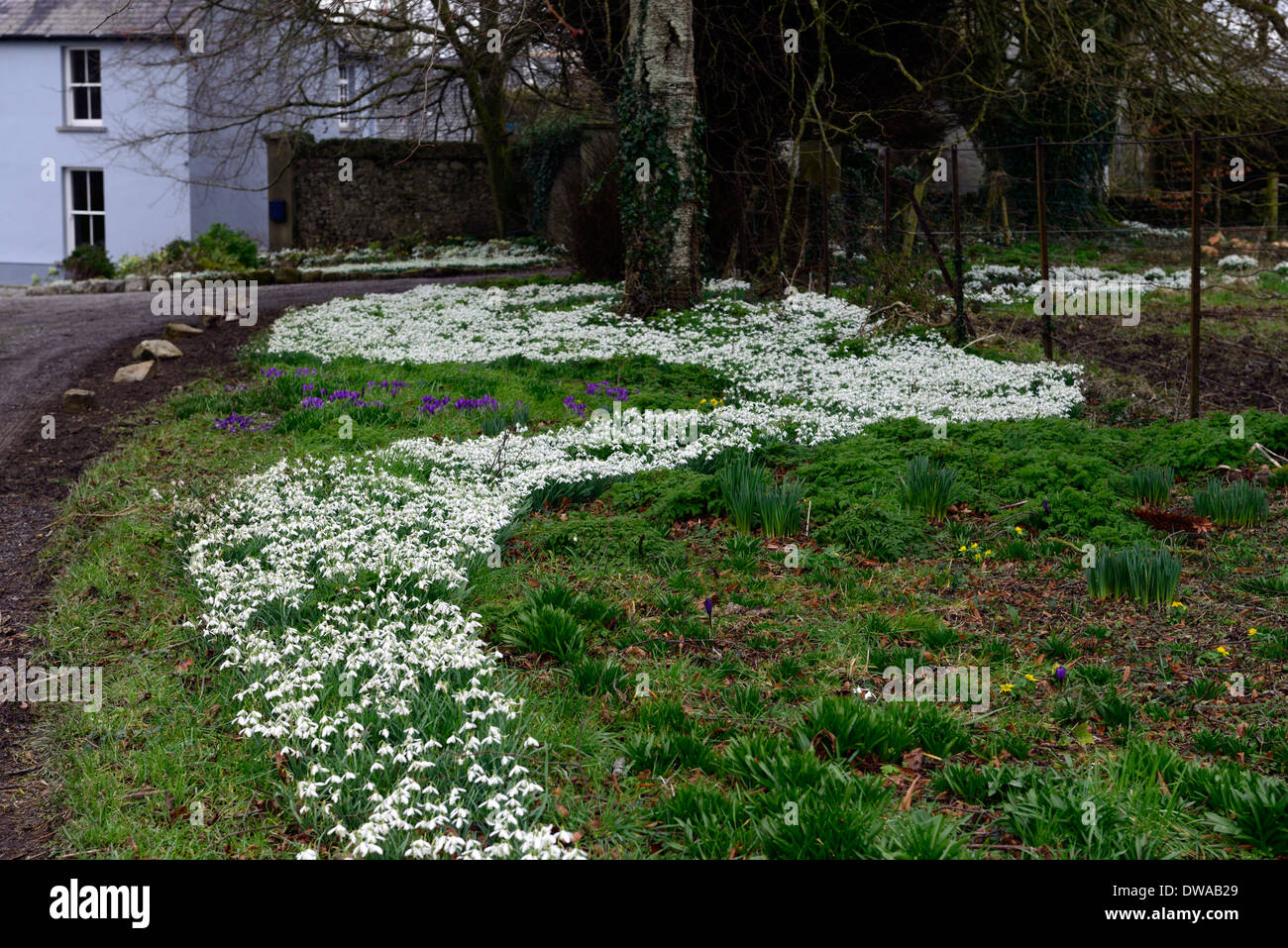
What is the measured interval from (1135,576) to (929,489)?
5.12ft

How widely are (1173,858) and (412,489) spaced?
4.73m

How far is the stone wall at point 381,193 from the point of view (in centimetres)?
3027

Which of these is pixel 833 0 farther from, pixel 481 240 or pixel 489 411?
pixel 481 240

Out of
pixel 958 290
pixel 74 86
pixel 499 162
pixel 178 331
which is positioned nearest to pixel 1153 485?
pixel 958 290

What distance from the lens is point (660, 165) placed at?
45.7 ft

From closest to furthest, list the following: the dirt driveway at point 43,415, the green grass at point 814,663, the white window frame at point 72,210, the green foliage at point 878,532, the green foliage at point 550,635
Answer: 1. the green grass at point 814,663
2. the dirt driveway at point 43,415
3. the green foliage at point 550,635
4. the green foliage at point 878,532
5. the white window frame at point 72,210

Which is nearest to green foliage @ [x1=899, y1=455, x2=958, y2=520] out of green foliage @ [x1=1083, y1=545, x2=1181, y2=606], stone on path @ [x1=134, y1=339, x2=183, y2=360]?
green foliage @ [x1=1083, y1=545, x2=1181, y2=606]

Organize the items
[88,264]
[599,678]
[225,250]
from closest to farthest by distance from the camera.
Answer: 1. [599,678]
2. [225,250]
3. [88,264]

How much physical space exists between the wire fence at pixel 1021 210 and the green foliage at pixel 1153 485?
4912 millimetres

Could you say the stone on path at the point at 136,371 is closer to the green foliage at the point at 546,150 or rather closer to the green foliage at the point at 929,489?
the green foliage at the point at 929,489

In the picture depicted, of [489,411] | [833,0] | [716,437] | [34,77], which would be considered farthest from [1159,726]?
[34,77]

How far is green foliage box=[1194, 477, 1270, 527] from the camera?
576 cm

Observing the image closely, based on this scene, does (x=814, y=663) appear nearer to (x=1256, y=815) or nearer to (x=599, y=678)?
(x=599, y=678)

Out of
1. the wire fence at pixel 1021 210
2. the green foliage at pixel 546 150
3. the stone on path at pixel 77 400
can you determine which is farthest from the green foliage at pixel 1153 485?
the green foliage at pixel 546 150
